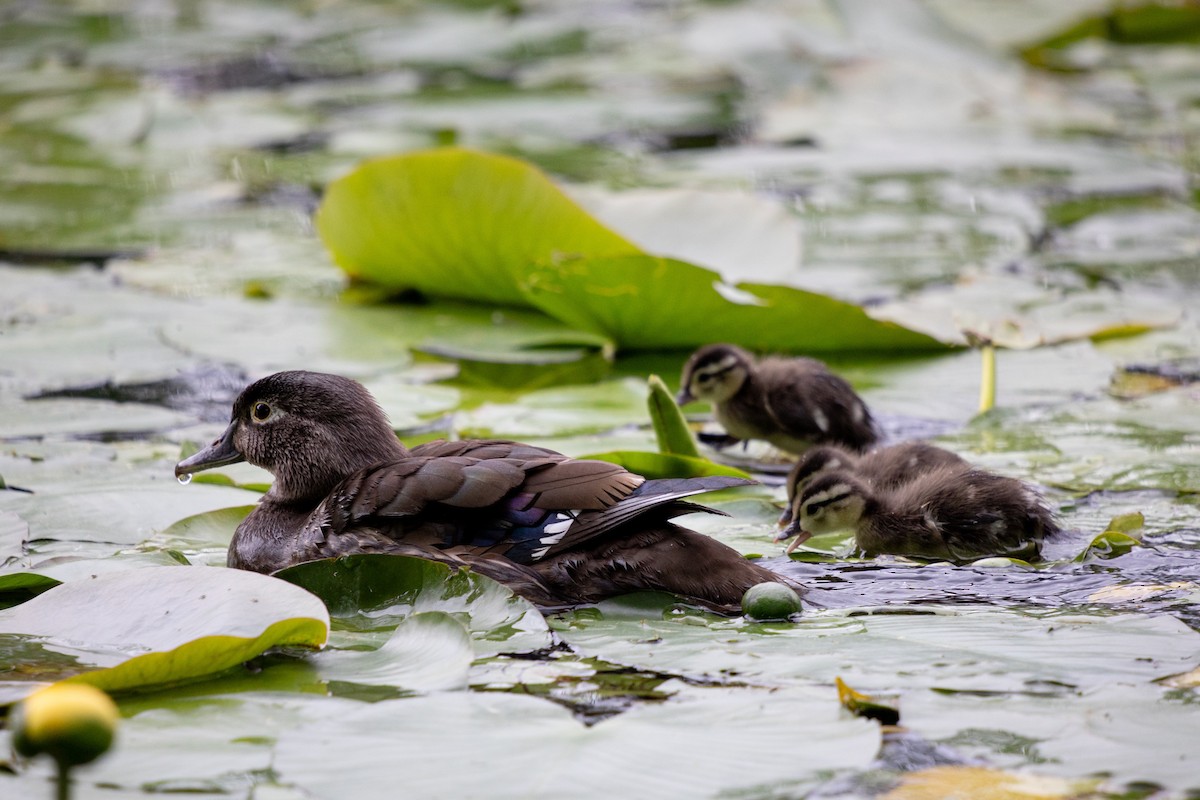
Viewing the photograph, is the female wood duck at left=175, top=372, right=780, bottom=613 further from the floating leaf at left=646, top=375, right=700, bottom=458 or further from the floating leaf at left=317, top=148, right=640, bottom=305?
the floating leaf at left=317, top=148, right=640, bottom=305

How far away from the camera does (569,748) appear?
86.9 inches

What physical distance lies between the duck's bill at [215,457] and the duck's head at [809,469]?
1332mm

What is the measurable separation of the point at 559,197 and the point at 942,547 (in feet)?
6.93

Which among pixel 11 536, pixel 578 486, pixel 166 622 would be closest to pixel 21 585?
pixel 11 536

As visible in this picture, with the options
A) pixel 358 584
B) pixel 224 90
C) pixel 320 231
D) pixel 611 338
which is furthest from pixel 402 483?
pixel 224 90

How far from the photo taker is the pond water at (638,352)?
2289mm

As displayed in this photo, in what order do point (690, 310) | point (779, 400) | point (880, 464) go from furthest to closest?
point (690, 310), point (779, 400), point (880, 464)

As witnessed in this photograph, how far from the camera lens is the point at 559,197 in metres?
5.12

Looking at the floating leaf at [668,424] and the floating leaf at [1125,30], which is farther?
the floating leaf at [1125,30]

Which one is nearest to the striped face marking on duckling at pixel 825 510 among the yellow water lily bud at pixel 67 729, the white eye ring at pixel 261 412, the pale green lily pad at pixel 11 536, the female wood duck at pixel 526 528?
the female wood duck at pixel 526 528

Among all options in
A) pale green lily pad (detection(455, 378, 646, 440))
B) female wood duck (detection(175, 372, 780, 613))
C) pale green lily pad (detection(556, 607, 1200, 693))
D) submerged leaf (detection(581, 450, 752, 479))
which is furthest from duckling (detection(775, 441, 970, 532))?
pale green lily pad (detection(556, 607, 1200, 693))

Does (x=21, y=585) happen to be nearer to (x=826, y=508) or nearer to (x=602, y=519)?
(x=602, y=519)

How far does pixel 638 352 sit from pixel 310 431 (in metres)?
2.06

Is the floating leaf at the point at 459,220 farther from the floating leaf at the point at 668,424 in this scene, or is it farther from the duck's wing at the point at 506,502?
the duck's wing at the point at 506,502
